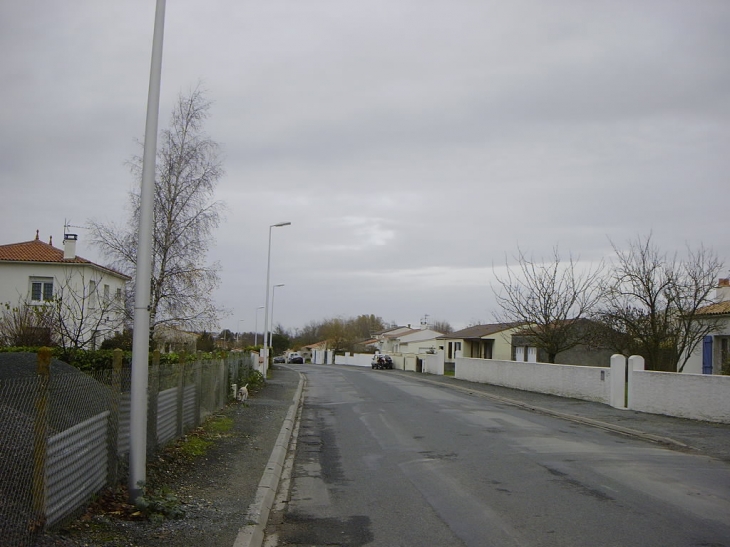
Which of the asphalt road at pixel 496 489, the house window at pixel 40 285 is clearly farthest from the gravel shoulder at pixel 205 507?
the house window at pixel 40 285

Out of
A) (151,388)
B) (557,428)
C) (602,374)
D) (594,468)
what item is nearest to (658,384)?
(602,374)

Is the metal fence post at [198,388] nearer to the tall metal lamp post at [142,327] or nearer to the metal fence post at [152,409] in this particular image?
the metal fence post at [152,409]

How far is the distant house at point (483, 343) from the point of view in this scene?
59.6m

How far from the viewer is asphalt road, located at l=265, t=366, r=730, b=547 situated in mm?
6930

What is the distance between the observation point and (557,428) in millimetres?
16359

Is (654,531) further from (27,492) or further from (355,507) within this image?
(27,492)

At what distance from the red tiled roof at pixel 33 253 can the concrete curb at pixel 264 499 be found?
28.4m

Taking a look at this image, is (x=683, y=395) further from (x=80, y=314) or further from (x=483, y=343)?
(x=483, y=343)

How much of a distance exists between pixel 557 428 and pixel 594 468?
230 inches

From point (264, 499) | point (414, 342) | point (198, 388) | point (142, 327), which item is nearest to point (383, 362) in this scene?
point (414, 342)

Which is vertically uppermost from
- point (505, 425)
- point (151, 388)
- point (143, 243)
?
point (143, 243)

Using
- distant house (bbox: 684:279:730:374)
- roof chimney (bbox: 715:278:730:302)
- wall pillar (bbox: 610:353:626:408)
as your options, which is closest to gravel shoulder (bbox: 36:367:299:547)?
wall pillar (bbox: 610:353:626:408)

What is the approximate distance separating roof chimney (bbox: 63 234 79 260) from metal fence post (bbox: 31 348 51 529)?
115 feet

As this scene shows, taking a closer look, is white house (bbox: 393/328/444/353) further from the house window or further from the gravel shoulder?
the gravel shoulder
